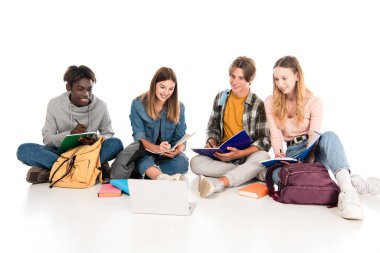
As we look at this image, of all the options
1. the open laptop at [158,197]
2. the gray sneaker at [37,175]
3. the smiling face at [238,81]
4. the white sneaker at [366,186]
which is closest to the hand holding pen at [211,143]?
the smiling face at [238,81]

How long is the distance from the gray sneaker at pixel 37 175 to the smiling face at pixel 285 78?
1810mm

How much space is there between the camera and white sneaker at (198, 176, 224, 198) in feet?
9.48

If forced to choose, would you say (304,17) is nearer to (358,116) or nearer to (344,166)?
(358,116)

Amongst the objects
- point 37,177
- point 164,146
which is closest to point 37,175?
point 37,177

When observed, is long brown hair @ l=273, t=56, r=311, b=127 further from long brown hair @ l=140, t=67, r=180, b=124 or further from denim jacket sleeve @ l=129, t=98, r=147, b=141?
denim jacket sleeve @ l=129, t=98, r=147, b=141

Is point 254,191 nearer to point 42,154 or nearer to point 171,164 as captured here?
point 171,164

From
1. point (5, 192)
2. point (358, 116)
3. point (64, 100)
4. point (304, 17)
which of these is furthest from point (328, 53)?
point (5, 192)

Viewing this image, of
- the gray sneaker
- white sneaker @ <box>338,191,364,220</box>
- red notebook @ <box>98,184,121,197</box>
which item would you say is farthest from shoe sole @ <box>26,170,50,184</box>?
white sneaker @ <box>338,191,364,220</box>

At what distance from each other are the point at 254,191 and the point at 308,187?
361 millimetres

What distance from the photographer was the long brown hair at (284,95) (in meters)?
3.21

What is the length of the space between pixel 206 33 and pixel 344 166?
279cm

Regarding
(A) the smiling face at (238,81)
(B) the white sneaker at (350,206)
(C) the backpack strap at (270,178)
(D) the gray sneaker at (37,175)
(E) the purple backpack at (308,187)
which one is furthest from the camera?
(A) the smiling face at (238,81)

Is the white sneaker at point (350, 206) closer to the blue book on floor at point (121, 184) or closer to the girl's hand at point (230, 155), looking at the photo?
the girl's hand at point (230, 155)

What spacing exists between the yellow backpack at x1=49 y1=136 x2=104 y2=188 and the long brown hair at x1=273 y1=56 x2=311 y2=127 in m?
1.33
